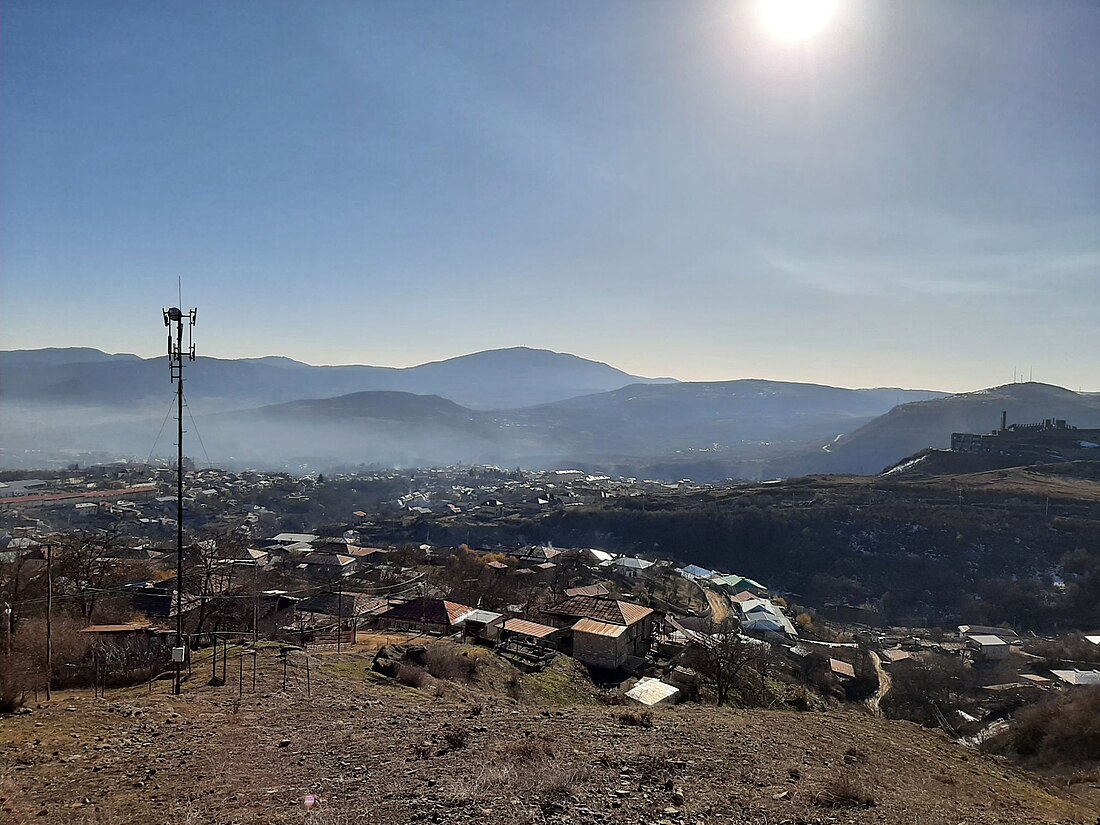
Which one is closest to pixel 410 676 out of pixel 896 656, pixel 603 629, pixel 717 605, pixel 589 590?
pixel 603 629

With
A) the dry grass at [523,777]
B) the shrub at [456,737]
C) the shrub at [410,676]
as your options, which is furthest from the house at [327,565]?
the dry grass at [523,777]

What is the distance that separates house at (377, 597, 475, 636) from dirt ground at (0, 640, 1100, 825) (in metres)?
8.78

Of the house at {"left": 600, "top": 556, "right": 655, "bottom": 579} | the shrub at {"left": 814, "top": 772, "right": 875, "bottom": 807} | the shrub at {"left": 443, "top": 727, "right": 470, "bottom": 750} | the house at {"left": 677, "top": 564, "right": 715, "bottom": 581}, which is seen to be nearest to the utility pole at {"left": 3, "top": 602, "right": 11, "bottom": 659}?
the shrub at {"left": 443, "top": 727, "right": 470, "bottom": 750}

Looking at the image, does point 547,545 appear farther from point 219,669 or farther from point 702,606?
point 219,669

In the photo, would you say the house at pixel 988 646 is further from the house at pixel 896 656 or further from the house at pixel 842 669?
the house at pixel 842 669

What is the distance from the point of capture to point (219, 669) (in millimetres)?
12125

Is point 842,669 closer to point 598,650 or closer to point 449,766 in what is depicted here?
point 598,650

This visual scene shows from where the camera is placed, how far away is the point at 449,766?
25.9ft

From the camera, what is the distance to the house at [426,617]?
67.4 ft

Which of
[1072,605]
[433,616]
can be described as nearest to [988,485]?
[1072,605]

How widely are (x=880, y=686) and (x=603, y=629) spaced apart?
16.1 meters

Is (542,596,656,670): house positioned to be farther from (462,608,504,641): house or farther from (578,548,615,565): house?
(578,548,615,565): house

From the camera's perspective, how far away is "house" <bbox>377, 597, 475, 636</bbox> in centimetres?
2055

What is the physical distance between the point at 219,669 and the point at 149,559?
29.0 meters
